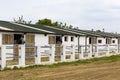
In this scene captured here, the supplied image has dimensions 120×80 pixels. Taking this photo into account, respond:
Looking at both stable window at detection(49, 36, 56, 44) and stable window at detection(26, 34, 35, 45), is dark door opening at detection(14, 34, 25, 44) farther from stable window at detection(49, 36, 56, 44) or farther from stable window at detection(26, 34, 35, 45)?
stable window at detection(49, 36, 56, 44)

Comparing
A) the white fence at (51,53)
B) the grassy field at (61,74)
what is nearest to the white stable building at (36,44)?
the white fence at (51,53)

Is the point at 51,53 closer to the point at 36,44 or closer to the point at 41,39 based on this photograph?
the point at 36,44

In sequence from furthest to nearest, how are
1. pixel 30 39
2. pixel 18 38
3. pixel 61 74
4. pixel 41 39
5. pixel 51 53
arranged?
pixel 41 39 < pixel 30 39 < pixel 18 38 < pixel 51 53 < pixel 61 74

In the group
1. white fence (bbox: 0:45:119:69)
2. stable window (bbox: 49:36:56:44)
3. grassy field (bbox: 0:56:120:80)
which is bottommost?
grassy field (bbox: 0:56:120:80)

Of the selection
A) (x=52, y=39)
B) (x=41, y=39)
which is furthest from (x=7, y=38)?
(x=52, y=39)

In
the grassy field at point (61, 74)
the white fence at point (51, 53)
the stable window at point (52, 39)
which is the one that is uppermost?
the stable window at point (52, 39)

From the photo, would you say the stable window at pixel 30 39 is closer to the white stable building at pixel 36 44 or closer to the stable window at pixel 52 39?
the white stable building at pixel 36 44

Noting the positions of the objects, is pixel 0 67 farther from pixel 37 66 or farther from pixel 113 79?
pixel 113 79

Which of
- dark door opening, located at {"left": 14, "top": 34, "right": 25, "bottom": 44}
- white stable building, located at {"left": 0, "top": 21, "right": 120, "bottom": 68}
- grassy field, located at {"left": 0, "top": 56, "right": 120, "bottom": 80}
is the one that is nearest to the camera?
grassy field, located at {"left": 0, "top": 56, "right": 120, "bottom": 80}

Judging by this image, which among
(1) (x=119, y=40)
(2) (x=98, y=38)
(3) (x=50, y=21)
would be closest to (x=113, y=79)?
(2) (x=98, y=38)

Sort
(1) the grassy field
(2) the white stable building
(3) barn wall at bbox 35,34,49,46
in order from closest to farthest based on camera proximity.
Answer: (1) the grassy field < (2) the white stable building < (3) barn wall at bbox 35,34,49,46

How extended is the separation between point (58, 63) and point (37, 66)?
289 centimetres

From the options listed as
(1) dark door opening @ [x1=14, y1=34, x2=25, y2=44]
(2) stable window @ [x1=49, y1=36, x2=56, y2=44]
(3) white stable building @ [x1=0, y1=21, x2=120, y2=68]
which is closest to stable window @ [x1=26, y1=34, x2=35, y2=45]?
(3) white stable building @ [x1=0, y1=21, x2=120, y2=68]

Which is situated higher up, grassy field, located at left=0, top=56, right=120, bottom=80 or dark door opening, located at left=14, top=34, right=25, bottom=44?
dark door opening, located at left=14, top=34, right=25, bottom=44
